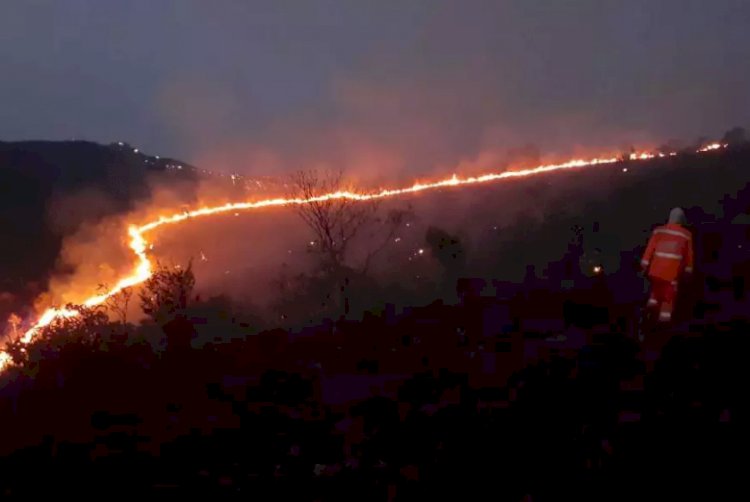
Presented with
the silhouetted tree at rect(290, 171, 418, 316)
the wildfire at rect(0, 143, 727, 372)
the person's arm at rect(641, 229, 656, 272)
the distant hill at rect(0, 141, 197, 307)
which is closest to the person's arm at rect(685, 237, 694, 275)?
the person's arm at rect(641, 229, 656, 272)

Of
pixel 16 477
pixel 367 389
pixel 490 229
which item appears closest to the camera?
pixel 16 477

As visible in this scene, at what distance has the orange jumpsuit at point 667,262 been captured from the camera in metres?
8.48

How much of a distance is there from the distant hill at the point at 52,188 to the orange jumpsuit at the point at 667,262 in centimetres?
4506

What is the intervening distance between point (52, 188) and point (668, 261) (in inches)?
2989

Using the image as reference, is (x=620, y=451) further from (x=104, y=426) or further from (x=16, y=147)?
(x=16, y=147)

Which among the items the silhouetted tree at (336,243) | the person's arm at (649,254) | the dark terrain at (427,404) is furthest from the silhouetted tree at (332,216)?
the person's arm at (649,254)

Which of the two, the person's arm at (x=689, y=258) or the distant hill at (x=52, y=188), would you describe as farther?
the distant hill at (x=52, y=188)

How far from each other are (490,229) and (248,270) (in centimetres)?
1000

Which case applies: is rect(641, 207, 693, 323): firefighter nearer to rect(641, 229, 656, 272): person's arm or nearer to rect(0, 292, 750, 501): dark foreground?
rect(641, 229, 656, 272): person's arm

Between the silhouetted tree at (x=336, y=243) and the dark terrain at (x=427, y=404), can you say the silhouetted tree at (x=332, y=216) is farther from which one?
the dark terrain at (x=427, y=404)

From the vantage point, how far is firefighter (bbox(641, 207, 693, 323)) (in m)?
8.48

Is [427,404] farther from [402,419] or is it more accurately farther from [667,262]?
[667,262]


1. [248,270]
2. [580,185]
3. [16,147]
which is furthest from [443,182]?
[16,147]

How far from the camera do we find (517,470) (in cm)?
531
